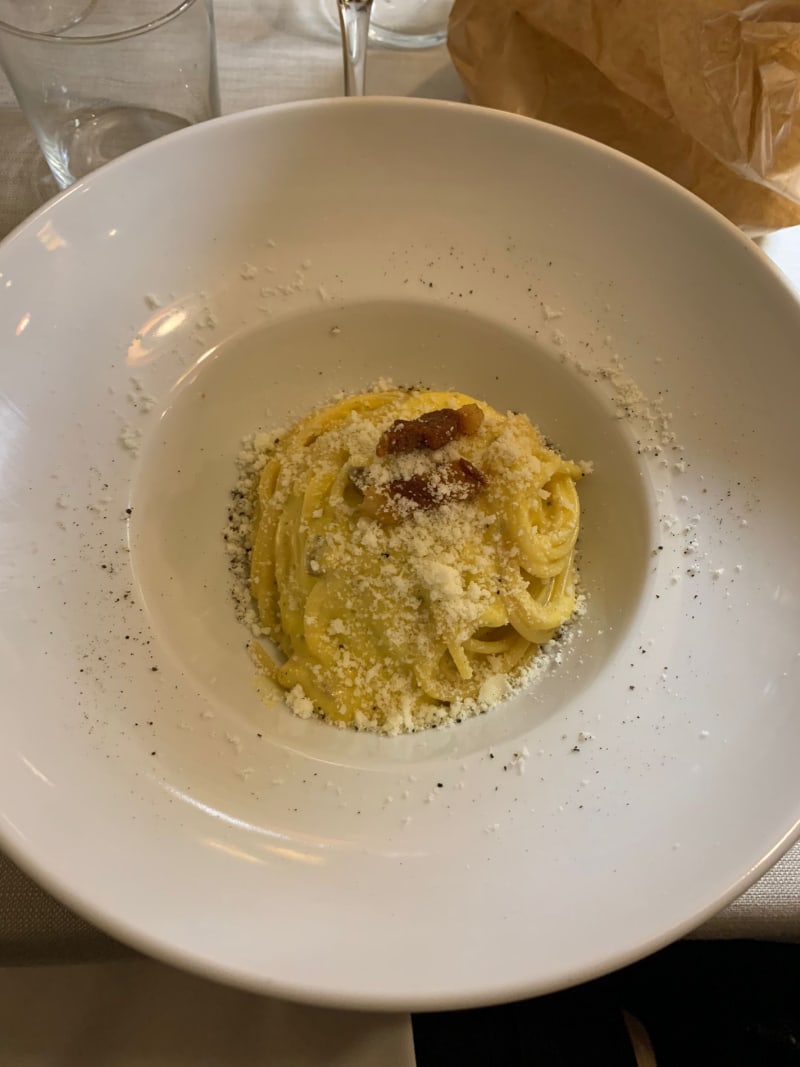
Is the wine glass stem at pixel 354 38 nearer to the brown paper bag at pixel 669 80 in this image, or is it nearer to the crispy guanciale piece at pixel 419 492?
the brown paper bag at pixel 669 80

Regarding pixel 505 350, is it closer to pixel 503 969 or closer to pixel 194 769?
pixel 194 769

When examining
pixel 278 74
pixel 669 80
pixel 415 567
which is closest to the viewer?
pixel 415 567

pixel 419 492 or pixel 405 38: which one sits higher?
pixel 405 38

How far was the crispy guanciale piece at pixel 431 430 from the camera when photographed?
1.20 m

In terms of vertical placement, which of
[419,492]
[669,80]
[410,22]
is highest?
[410,22]

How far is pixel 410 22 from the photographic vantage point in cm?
169

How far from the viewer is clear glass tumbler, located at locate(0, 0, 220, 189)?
4.10 feet

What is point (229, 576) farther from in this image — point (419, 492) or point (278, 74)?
point (278, 74)

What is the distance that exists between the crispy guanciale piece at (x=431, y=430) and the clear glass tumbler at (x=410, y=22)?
0.90 m

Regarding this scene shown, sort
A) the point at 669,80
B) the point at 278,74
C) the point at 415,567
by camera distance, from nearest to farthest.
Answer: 1. the point at 415,567
2. the point at 669,80
3. the point at 278,74

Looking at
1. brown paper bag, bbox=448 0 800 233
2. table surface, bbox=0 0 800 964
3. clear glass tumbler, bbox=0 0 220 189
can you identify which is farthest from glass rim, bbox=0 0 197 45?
brown paper bag, bbox=448 0 800 233

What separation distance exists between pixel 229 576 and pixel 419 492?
0.34m

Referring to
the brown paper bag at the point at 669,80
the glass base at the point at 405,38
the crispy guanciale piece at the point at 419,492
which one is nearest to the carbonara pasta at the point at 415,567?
the crispy guanciale piece at the point at 419,492

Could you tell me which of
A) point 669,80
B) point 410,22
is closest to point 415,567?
point 669,80
